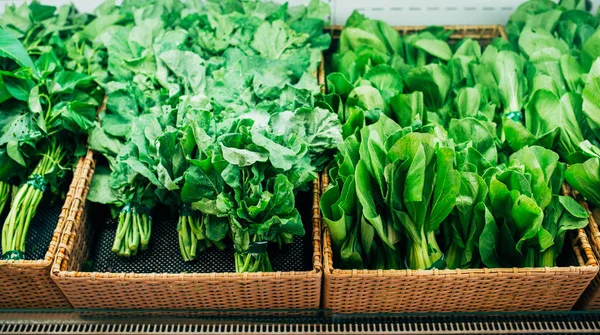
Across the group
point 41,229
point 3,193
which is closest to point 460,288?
point 41,229

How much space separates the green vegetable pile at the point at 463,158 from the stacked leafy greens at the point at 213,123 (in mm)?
134

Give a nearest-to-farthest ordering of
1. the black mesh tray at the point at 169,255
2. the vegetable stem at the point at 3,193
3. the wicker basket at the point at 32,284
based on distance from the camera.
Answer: the wicker basket at the point at 32,284
the black mesh tray at the point at 169,255
the vegetable stem at the point at 3,193

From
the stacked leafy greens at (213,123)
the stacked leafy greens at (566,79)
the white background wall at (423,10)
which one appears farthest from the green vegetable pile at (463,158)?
the white background wall at (423,10)

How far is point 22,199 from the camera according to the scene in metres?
1.69

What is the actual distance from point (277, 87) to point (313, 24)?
0.45 m

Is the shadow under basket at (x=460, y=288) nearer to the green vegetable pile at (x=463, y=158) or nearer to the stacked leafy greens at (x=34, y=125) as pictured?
the green vegetable pile at (x=463, y=158)

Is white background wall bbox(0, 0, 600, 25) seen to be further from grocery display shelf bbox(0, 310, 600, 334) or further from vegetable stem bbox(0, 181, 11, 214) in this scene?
grocery display shelf bbox(0, 310, 600, 334)

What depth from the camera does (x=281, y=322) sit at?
1.38 metres

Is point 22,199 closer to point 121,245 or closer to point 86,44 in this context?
point 121,245

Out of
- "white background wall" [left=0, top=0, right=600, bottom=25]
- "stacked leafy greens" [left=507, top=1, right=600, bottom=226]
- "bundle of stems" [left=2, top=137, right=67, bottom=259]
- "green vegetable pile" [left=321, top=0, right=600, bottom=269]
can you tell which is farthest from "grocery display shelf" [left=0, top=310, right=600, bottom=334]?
"white background wall" [left=0, top=0, right=600, bottom=25]

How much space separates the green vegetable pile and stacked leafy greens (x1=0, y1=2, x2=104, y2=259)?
819mm

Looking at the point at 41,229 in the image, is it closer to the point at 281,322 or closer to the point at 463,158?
the point at 281,322

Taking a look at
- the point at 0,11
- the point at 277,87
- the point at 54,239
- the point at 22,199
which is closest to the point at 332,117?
the point at 277,87

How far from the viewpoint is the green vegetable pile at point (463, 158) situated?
1378 millimetres
